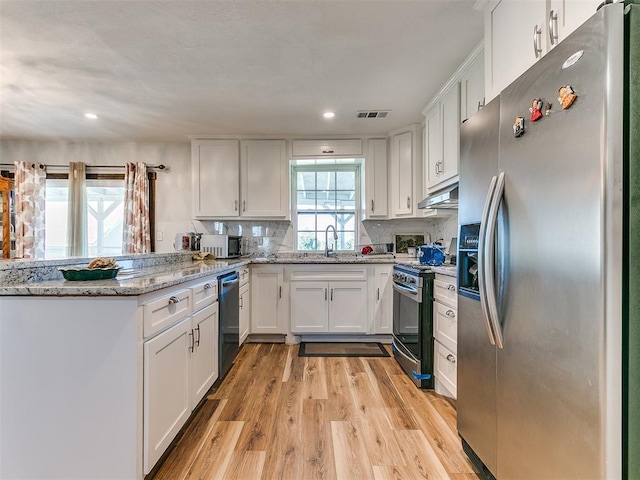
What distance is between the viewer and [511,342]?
→ 47.0 inches

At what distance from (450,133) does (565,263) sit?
186cm

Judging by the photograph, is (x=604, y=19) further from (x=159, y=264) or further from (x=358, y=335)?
(x=358, y=335)

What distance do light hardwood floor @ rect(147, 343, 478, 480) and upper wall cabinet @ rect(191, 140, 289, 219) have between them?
6.17 feet

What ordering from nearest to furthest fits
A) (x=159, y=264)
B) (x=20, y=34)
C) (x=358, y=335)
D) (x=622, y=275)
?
(x=622, y=275) < (x=20, y=34) < (x=159, y=264) < (x=358, y=335)

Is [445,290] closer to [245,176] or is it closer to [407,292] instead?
[407,292]

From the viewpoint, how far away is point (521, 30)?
4.60 feet

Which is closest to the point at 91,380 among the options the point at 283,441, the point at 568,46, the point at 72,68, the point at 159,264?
the point at 283,441

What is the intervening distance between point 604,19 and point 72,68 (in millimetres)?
3091

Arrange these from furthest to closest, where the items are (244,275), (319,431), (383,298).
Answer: (383,298)
(244,275)
(319,431)

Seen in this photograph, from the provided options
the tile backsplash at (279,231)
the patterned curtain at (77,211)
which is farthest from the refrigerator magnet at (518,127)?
the patterned curtain at (77,211)

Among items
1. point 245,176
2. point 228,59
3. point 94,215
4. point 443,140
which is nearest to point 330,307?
point 245,176

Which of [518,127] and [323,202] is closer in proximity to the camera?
[518,127]

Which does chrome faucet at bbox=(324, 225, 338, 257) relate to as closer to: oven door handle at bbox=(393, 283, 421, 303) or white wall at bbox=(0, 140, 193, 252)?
oven door handle at bbox=(393, 283, 421, 303)

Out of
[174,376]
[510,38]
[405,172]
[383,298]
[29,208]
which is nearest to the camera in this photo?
[510,38]
